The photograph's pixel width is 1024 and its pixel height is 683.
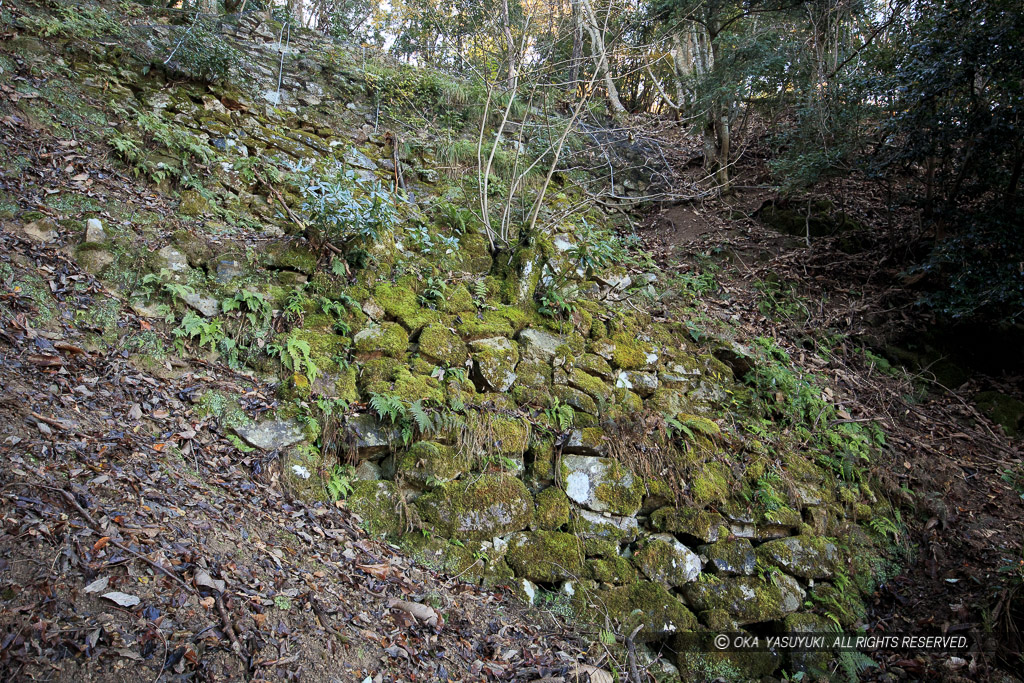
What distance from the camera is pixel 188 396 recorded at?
3.71 meters

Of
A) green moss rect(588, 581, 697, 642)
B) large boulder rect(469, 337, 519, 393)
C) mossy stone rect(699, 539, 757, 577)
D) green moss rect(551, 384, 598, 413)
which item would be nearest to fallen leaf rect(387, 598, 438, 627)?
green moss rect(588, 581, 697, 642)

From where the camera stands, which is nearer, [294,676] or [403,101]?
[294,676]

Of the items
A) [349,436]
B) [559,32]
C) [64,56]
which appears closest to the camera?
[349,436]

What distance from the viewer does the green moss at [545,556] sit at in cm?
399

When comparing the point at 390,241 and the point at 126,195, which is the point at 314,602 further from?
the point at 126,195

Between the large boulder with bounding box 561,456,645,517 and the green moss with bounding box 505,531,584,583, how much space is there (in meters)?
0.40

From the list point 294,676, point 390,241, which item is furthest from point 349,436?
point 390,241

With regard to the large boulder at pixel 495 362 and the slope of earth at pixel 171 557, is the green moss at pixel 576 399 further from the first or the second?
the slope of earth at pixel 171 557

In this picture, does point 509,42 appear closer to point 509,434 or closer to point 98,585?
point 509,434

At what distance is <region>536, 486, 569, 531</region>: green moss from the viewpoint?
4.23m

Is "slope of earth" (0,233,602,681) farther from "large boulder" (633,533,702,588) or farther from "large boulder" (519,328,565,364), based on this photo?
"large boulder" (519,328,565,364)

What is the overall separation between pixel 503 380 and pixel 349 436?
1619 millimetres

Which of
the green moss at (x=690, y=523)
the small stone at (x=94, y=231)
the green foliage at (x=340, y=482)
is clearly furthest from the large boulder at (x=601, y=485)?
the small stone at (x=94, y=231)

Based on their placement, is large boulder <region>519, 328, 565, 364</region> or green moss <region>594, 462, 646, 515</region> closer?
green moss <region>594, 462, 646, 515</region>
